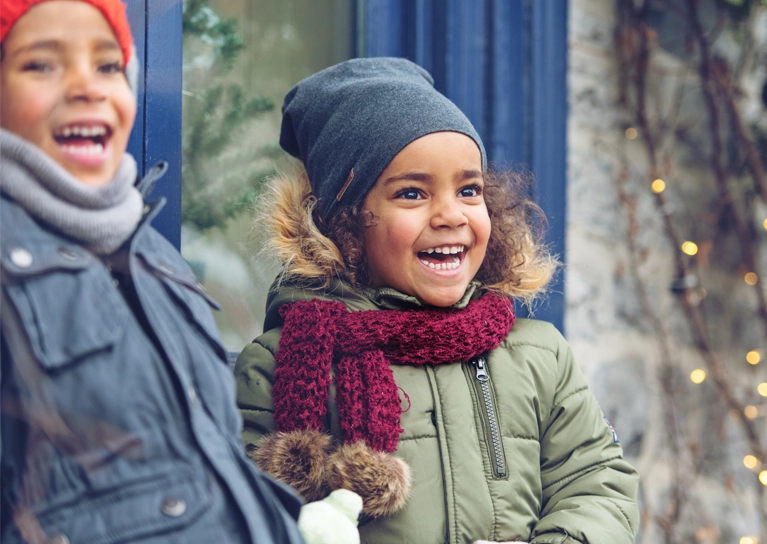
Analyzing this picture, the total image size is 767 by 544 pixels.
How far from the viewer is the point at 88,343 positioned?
0.98m

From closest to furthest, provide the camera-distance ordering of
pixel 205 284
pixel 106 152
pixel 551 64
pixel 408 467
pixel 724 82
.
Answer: pixel 106 152, pixel 408 467, pixel 205 284, pixel 551 64, pixel 724 82

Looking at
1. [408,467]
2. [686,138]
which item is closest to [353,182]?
[408,467]

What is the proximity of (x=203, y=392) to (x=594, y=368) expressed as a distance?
196 cm

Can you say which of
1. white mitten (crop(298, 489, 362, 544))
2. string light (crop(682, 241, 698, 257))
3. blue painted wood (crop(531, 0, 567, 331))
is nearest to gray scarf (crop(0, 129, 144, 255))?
white mitten (crop(298, 489, 362, 544))

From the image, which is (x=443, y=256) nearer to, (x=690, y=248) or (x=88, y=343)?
(x=88, y=343)

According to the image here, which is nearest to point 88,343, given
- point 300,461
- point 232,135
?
point 300,461

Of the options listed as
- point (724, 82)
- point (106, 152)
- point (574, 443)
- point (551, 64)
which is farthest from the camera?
point (724, 82)

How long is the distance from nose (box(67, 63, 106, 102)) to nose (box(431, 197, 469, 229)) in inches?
32.3

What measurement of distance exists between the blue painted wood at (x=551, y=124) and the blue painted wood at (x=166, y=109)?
1188 millimetres

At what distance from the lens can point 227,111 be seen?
2137mm

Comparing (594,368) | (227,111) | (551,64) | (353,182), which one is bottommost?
(594,368)

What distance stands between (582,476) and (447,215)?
606 millimetres

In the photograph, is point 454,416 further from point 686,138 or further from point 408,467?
point 686,138

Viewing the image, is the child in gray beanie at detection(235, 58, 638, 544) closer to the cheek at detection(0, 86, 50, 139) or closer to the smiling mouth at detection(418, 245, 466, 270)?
the smiling mouth at detection(418, 245, 466, 270)
